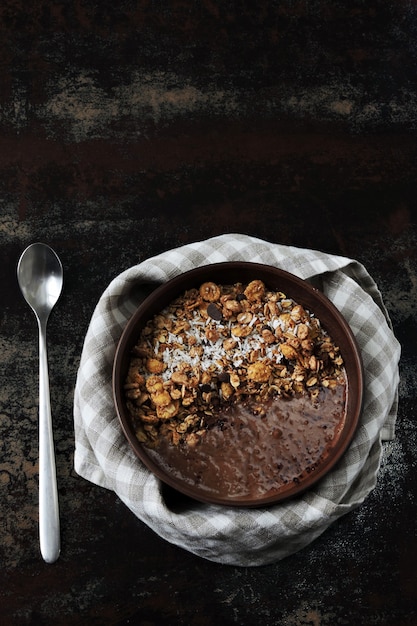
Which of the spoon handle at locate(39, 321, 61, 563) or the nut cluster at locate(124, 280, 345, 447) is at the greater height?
the nut cluster at locate(124, 280, 345, 447)

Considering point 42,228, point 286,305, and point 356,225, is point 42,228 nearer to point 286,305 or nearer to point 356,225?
point 286,305

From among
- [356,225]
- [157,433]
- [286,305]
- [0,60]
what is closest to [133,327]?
[157,433]

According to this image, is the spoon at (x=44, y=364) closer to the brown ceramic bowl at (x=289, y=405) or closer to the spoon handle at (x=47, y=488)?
the spoon handle at (x=47, y=488)

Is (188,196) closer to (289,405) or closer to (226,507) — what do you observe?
(289,405)

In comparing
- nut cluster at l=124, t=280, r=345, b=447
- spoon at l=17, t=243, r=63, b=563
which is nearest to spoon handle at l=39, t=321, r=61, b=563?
spoon at l=17, t=243, r=63, b=563

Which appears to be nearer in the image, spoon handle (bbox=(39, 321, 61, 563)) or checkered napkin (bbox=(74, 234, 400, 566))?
checkered napkin (bbox=(74, 234, 400, 566))

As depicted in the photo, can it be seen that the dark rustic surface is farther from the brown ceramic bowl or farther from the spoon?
the brown ceramic bowl
